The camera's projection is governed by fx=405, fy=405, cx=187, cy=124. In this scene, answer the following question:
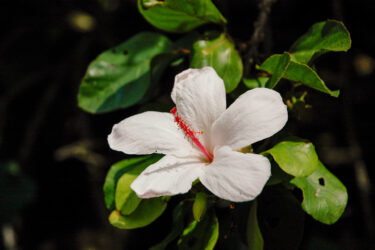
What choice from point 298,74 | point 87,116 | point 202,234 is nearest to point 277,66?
point 298,74

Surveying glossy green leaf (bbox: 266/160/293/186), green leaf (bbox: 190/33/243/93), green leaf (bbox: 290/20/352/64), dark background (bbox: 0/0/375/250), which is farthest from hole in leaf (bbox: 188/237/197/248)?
dark background (bbox: 0/0/375/250)

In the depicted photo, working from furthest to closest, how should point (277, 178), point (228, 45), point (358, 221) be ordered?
point (358, 221) → point (228, 45) → point (277, 178)

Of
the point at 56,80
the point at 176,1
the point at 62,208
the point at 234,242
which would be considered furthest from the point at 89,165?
the point at 176,1

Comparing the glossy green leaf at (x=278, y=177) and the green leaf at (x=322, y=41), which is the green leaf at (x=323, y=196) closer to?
the glossy green leaf at (x=278, y=177)

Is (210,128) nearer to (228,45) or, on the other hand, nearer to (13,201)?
(228,45)

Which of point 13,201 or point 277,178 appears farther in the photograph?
point 13,201

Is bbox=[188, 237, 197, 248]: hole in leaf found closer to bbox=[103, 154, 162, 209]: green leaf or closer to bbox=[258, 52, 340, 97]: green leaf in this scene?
bbox=[103, 154, 162, 209]: green leaf

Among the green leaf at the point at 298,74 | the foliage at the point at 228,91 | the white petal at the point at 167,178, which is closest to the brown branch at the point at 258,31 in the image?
the foliage at the point at 228,91

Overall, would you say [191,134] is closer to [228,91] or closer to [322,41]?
[228,91]
